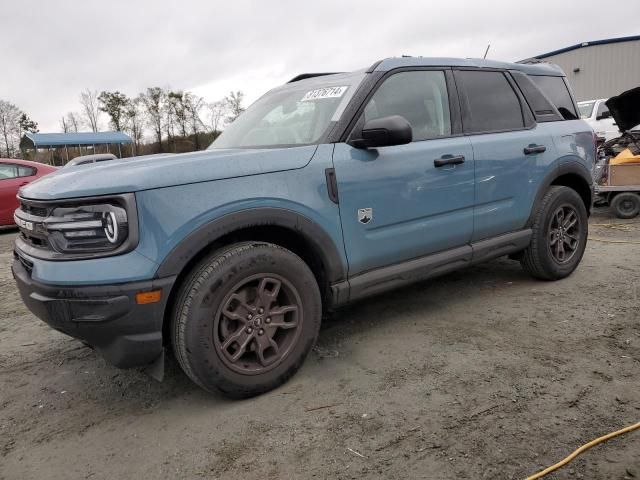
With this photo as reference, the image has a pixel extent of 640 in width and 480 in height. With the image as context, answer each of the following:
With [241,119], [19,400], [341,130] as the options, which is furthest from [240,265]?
[241,119]

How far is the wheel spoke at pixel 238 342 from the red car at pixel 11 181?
7.79m

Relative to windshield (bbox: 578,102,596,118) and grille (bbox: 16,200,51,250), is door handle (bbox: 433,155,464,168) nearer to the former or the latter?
grille (bbox: 16,200,51,250)

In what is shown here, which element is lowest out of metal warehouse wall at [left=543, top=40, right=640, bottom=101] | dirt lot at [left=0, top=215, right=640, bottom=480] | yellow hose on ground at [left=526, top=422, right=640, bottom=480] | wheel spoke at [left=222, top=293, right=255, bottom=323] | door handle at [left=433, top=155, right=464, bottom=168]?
yellow hose on ground at [left=526, top=422, right=640, bottom=480]

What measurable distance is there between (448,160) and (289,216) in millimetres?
1309

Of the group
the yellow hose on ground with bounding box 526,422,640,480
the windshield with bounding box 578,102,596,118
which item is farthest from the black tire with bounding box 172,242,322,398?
the windshield with bounding box 578,102,596,118

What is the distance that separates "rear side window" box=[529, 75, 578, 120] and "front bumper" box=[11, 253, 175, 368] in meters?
3.69

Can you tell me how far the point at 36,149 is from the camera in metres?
35.3

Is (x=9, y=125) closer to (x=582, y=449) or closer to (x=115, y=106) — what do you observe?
(x=115, y=106)

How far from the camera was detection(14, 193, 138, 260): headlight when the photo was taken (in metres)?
2.27

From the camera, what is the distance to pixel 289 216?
2703 millimetres

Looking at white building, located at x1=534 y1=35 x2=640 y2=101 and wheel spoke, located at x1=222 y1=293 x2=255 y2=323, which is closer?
wheel spoke, located at x1=222 y1=293 x2=255 y2=323

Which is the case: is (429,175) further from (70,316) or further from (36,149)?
(36,149)

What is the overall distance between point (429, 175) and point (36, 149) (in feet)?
127

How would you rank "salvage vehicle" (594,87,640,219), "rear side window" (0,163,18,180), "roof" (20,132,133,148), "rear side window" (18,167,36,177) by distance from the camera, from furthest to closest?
"roof" (20,132,133,148) → "rear side window" (18,167,36,177) → "rear side window" (0,163,18,180) → "salvage vehicle" (594,87,640,219)
